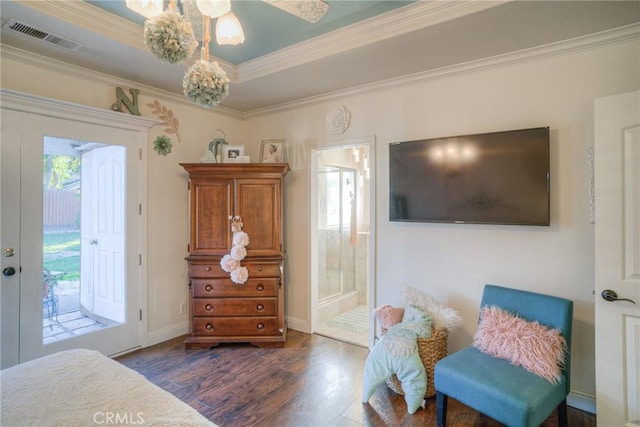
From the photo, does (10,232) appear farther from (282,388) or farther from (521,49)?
(521,49)

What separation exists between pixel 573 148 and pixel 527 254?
31.7 inches

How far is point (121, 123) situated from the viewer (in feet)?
9.89

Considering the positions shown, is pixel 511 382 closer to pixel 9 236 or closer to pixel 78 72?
pixel 9 236

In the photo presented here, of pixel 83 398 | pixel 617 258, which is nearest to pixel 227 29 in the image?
pixel 83 398

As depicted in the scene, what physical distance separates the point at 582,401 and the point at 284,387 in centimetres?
211

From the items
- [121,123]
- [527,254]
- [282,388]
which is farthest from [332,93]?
[282,388]

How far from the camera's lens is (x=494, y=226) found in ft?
8.36

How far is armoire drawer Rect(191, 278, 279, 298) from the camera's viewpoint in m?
3.26

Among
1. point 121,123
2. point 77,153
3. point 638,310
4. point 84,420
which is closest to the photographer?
point 84,420

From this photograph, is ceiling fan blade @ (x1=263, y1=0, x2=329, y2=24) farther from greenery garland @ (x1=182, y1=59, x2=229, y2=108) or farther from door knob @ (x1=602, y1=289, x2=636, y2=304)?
door knob @ (x1=602, y1=289, x2=636, y2=304)

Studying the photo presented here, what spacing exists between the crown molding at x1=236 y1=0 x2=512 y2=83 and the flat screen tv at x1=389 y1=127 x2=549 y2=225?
0.90 m

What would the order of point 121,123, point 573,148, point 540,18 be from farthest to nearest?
point 121,123 < point 573,148 < point 540,18

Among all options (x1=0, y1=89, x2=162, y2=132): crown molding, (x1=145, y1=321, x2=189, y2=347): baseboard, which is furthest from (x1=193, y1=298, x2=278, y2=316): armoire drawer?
(x1=0, y1=89, x2=162, y2=132): crown molding

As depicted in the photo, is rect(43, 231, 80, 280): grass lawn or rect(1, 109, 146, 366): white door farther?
rect(43, 231, 80, 280): grass lawn
